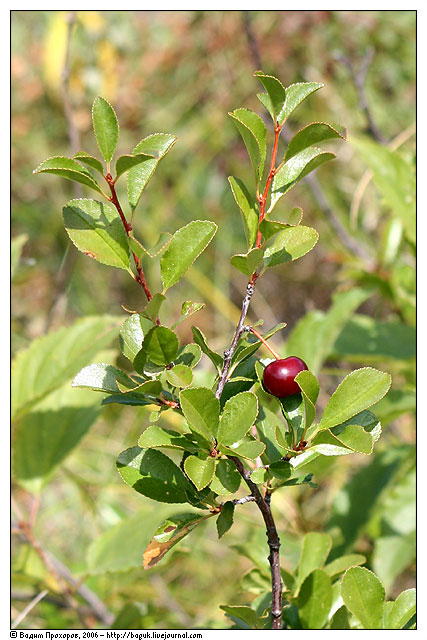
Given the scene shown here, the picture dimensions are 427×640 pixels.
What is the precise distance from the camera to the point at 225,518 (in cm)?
48

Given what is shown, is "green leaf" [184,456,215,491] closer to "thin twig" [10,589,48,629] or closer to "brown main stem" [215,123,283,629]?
"brown main stem" [215,123,283,629]

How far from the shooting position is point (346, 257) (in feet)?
4.18

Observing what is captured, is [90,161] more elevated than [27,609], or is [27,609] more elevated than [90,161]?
[90,161]

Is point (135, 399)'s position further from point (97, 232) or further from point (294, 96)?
point (294, 96)

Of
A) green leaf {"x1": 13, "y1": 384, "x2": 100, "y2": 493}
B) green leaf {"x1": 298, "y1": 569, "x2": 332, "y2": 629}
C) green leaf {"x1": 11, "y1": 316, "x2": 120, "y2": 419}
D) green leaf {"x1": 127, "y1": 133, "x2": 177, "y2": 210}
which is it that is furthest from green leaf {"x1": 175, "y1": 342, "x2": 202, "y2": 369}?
green leaf {"x1": 13, "y1": 384, "x2": 100, "y2": 493}

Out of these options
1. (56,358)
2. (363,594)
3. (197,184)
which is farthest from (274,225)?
(197,184)

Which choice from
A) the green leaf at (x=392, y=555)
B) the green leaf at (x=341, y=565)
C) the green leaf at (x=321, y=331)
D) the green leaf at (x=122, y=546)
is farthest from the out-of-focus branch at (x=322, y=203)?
the green leaf at (x=341, y=565)

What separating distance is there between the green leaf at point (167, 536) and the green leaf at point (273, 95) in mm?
284

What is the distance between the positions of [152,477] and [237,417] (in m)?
0.09

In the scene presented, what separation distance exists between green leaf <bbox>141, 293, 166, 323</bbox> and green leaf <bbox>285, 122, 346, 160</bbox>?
14 cm

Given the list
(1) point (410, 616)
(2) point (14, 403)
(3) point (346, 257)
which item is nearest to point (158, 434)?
(1) point (410, 616)

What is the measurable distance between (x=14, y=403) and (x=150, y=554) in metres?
0.52

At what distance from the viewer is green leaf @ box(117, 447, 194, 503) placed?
506 mm
